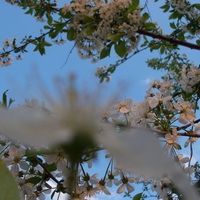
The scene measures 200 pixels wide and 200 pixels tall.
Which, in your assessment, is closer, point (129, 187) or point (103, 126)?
point (103, 126)

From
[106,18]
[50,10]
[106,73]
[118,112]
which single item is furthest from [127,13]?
[106,73]

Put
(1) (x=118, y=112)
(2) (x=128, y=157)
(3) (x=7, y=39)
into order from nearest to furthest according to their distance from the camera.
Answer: (2) (x=128, y=157) → (1) (x=118, y=112) → (3) (x=7, y=39)

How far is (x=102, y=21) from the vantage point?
158 centimetres

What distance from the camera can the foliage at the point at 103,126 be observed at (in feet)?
0.43

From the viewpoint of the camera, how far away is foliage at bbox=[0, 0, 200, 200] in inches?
5.2

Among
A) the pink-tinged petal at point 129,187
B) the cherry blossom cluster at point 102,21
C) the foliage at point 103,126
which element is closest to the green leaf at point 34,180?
the foliage at point 103,126

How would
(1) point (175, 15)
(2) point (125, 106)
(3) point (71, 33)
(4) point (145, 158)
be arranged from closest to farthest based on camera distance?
(4) point (145, 158), (2) point (125, 106), (3) point (71, 33), (1) point (175, 15)

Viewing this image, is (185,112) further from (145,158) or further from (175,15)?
(175,15)

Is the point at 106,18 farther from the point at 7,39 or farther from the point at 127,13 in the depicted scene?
the point at 7,39

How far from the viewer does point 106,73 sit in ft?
8.95

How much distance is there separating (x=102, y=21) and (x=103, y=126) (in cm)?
147

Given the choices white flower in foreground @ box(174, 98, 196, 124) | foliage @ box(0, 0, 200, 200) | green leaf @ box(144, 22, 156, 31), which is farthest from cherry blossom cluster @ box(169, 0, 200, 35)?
white flower in foreground @ box(174, 98, 196, 124)

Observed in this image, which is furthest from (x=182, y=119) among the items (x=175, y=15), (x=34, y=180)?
(x=175, y=15)

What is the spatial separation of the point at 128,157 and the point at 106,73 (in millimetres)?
2612
